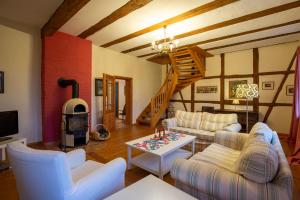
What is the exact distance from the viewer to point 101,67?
5.41m

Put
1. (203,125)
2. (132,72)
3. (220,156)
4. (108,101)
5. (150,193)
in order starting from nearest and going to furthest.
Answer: (150,193) → (220,156) → (203,125) → (108,101) → (132,72)

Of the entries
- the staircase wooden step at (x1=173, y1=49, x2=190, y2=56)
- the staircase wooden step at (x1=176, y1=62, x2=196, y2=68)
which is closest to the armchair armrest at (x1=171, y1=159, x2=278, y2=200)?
the staircase wooden step at (x1=173, y1=49, x2=190, y2=56)

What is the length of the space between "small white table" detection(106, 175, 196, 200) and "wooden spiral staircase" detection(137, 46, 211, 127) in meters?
4.78

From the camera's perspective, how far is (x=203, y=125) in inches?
158

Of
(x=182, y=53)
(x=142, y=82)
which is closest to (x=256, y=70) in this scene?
(x=182, y=53)

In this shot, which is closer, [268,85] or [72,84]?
[72,84]

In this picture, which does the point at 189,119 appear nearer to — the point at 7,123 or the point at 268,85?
the point at 268,85

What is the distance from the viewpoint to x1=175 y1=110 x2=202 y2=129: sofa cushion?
4.14 meters

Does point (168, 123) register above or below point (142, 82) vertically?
below

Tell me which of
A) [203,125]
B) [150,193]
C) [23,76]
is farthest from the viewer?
[203,125]

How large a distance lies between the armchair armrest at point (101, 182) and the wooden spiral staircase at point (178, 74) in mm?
4639

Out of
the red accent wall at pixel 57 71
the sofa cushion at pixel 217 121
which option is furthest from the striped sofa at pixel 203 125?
the red accent wall at pixel 57 71

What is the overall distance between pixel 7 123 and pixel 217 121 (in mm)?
4361

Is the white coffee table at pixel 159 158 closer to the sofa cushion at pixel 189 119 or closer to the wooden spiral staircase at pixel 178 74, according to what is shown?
the sofa cushion at pixel 189 119
